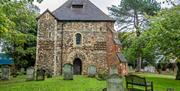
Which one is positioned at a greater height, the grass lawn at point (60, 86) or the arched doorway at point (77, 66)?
the arched doorway at point (77, 66)

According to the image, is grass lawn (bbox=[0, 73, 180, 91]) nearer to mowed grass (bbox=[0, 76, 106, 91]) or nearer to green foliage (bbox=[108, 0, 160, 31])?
mowed grass (bbox=[0, 76, 106, 91])

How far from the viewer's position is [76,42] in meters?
45.4

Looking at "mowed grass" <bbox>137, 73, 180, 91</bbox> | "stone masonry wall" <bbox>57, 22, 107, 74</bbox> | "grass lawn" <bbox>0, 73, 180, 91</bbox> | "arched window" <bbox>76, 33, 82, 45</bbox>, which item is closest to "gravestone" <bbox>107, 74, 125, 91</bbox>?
"grass lawn" <bbox>0, 73, 180, 91</bbox>

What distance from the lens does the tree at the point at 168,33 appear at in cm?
3419

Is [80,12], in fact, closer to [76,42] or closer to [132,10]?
[76,42]

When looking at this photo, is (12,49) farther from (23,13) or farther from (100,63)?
(23,13)

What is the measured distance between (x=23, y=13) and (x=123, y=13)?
42.5 meters

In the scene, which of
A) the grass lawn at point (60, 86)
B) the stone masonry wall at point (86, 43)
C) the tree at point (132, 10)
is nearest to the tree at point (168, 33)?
the grass lawn at point (60, 86)

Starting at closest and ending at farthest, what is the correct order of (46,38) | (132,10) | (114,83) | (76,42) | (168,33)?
(114,83)
(168,33)
(46,38)
(76,42)
(132,10)

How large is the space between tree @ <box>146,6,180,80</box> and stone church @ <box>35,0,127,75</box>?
7070 millimetres

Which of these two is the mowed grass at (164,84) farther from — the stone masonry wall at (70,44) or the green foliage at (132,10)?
the green foliage at (132,10)

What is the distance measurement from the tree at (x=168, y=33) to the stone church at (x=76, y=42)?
278 inches

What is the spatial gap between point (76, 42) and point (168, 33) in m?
13.9

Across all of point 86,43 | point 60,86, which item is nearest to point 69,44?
point 86,43
